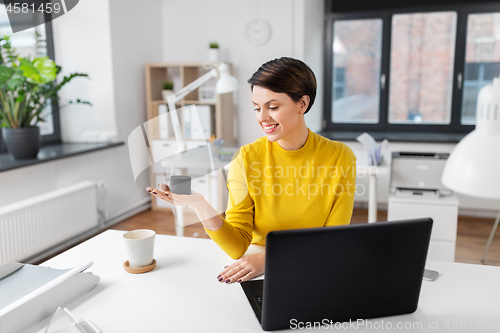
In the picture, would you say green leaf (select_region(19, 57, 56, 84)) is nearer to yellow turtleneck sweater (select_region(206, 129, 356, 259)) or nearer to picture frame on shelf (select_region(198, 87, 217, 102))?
picture frame on shelf (select_region(198, 87, 217, 102))

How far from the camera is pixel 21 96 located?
2.79 metres

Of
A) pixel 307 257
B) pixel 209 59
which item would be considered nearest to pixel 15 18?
pixel 209 59

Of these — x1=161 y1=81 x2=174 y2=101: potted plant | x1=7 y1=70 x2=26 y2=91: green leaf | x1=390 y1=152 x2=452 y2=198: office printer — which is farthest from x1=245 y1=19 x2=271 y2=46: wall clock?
x1=7 y1=70 x2=26 y2=91: green leaf

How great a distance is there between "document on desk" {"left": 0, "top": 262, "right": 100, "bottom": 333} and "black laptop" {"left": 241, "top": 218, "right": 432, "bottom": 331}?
0.48 meters

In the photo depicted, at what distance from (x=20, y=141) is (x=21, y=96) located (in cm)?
31

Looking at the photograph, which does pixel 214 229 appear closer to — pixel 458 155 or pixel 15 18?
pixel 458 155

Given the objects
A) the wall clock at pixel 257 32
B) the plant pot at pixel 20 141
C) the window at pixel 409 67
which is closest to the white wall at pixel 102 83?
the plant pot at pixel 20 141

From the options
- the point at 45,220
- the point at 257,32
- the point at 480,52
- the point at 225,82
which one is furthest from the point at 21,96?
the point at 480,52

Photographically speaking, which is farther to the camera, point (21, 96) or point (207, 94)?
point (207, 94)

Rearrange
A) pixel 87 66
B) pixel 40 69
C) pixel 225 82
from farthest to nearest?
1. pixel 87 66
2. pixel 225 82
3. pixel 40 69

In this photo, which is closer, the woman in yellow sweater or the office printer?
the woman in yellow sweater

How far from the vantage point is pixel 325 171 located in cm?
140

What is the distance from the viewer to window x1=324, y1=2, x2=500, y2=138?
4047 mm

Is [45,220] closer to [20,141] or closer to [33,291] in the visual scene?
[20,141]
